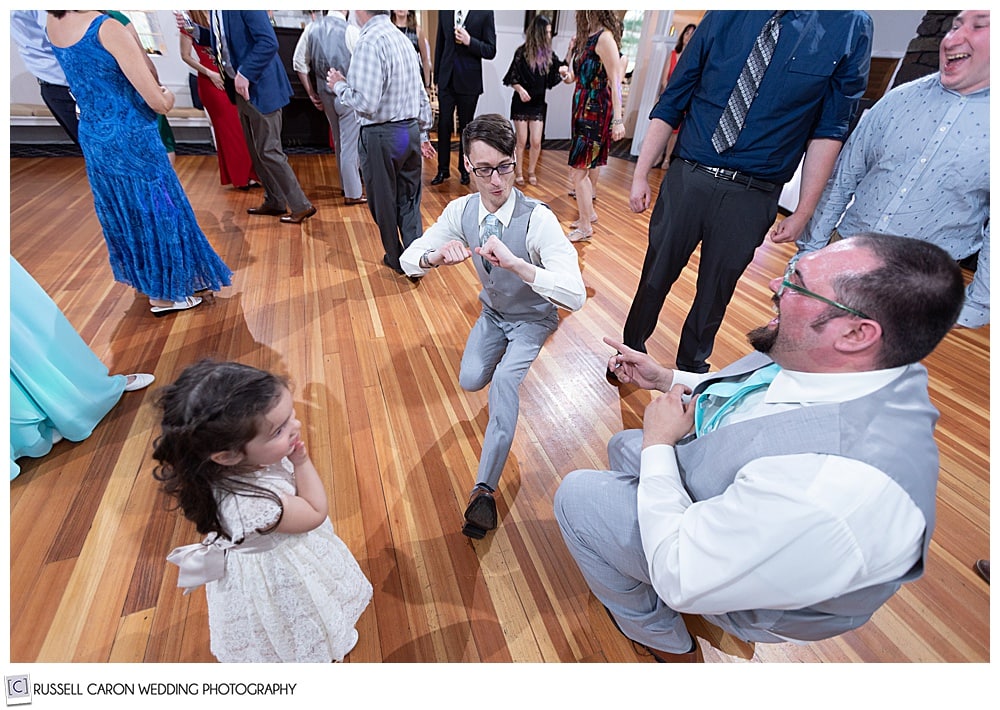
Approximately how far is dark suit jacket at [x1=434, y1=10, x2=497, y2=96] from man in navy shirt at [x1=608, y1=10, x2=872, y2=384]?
3.07 metres

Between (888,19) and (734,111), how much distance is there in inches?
178

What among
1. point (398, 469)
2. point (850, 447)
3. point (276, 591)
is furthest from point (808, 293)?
point (398, 469)

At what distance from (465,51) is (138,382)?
12.7 feet

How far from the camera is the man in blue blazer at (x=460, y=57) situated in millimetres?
4113

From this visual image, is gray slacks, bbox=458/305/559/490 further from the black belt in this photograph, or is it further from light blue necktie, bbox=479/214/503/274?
the black belt

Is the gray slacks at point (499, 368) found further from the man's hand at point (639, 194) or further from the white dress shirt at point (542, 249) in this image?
the man's hand at point (639, 194)

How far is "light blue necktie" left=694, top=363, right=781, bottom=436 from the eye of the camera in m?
1.05

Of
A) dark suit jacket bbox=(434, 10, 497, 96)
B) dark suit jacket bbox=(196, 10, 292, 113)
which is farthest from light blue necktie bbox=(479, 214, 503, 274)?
dark suit jacket bbox=(434, 10, 497, 96)

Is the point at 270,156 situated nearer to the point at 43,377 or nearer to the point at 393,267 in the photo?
the point at 393,267

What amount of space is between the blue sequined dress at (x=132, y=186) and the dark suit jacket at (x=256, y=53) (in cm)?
126

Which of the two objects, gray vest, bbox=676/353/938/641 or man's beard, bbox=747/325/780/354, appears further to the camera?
man's beard, bbox=747/325/780/354

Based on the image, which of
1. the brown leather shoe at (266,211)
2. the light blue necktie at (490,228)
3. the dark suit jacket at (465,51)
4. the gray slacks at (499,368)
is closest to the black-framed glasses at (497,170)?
the light blue necktie at (490,228)

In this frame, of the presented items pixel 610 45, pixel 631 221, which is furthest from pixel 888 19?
pixel 610 45

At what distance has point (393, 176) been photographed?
2.88 metres
